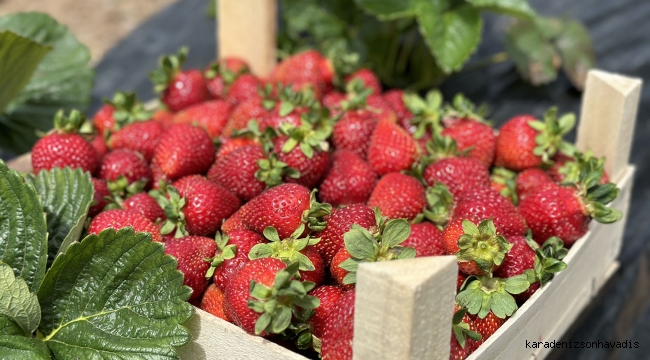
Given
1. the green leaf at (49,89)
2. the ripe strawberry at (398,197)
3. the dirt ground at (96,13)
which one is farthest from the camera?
the dirt ground at (96,13)

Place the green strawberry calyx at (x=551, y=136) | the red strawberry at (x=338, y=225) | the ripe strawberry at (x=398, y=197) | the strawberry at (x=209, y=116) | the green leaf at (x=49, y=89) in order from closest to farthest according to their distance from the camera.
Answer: the red strawberry at (x=338, y=225) → the ripe strawberry at (x=398, y=197) → the green strawberry calyx at (x=551, y=136) → the strawberry at (x=209, y=116) → the green leaf at (x=49, y=89)

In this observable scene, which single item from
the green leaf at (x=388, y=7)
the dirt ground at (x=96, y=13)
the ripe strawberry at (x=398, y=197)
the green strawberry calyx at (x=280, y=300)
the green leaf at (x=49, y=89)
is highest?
the green leaf at (x=388, y=7)

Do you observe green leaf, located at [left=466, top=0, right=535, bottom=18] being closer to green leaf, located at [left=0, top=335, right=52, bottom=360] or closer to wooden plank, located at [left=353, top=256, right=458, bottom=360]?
wooden plank, located at [left=353, top=256, right=458, bottom=360]

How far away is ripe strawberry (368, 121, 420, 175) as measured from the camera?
1.03 metres

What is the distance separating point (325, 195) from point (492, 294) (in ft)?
0.94

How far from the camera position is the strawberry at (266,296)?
717 mm

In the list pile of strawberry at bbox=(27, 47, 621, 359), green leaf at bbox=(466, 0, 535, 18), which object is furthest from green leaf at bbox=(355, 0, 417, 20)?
pile of strawberry at bbox=(27, 47, 621, 359)

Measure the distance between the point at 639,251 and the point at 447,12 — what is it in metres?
0.67

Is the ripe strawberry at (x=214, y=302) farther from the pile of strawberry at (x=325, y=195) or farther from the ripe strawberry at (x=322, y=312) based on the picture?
the ripe strawberry at (x=322, y=312)

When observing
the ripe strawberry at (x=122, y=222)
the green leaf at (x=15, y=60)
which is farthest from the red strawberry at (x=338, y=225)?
the green leaf at (x=15, y=60)

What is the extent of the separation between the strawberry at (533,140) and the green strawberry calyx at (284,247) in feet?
1.41

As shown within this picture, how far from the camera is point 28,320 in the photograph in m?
0.81

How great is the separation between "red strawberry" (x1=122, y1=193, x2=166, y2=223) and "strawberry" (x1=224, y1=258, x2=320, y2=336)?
0.23 m

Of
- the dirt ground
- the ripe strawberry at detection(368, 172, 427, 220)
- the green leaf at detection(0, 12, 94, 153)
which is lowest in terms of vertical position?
the dirt ground
